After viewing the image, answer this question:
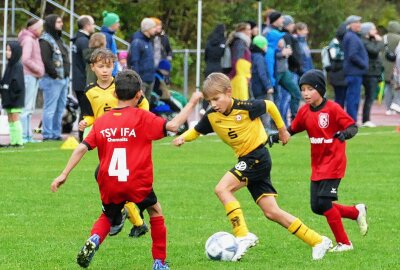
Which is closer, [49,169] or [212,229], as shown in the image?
[212,229]

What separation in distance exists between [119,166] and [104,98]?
2.51 m

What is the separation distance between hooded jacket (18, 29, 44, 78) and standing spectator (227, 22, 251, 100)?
3.83 m

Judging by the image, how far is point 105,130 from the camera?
9.38 metres

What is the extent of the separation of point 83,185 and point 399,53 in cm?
1055

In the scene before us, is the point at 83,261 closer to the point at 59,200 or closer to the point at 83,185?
the point at 59,200

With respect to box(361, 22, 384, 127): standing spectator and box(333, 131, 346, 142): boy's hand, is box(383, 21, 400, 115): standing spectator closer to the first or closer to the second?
box(361, 22, 384, 127): standing spectator

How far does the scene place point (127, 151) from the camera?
368 inches

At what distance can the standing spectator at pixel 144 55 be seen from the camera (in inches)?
902

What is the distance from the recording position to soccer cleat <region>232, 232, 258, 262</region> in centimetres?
1025

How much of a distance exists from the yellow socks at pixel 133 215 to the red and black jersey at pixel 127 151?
1.95m

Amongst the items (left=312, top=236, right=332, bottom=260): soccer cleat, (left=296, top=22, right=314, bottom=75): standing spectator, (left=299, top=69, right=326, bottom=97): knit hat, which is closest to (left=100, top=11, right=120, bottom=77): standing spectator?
(left=296, top=22, right=314, bottom=75): standing spectator

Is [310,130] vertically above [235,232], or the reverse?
[310,130]

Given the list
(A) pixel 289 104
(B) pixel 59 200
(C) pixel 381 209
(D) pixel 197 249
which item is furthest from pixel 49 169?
(A) pixel 289 104

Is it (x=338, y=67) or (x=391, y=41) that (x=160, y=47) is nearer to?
(x=338, y=67)
